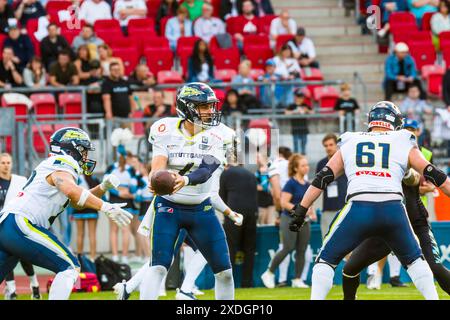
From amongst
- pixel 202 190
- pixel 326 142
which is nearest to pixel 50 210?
pixel 202 190

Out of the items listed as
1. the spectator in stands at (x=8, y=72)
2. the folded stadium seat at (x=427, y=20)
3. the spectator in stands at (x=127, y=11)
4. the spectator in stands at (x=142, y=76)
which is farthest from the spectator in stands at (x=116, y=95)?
the folded stadium seat at (x=427, y=20)

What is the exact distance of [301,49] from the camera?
2055 cm

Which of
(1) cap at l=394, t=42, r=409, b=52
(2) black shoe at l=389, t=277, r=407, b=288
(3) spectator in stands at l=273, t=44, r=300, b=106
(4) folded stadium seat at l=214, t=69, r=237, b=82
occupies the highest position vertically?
(1) cap at l=394, t=42, r=409, b=52

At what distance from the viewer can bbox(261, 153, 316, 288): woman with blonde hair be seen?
14.4m

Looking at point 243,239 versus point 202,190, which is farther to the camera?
point 243,239

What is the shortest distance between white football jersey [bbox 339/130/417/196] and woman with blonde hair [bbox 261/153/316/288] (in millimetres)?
5292

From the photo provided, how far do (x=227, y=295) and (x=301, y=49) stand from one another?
11.5 m

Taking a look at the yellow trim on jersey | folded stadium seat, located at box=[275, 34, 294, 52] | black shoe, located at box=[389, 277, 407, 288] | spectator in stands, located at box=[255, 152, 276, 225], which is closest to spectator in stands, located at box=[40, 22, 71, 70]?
folded stadium seat, located at box=[275, 34, 294, 52]

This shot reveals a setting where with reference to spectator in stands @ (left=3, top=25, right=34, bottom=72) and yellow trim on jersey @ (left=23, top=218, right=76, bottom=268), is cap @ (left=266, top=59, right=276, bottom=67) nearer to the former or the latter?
spectator in stands @ (left=3, top=25, right=34, bottom=72)

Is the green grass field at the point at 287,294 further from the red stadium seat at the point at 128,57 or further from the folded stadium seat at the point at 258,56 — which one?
the folded stadium seat at the point at 258,56

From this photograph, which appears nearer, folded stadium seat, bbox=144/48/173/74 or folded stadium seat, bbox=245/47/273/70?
folded stadium seat, bbox=144/48/173/74

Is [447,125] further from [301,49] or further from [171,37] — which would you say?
[171,37]

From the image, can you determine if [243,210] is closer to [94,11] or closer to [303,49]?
[303,49]

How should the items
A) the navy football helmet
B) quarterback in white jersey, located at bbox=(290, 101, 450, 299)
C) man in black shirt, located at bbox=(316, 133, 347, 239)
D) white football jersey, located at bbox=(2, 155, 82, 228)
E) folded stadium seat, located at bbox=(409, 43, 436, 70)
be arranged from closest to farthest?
1. quarterback in white jersey, located at bbox=(290, 101, 450, 299)
2. white football jersey, located at bbox=(2, 155, 82, 228)
3. the navy football helmet
4. man in black shirt, located at bbox=(316, 133, 347, 239)
5. folded stadium seat, located at bbox=(409, 43, 436, 70)
